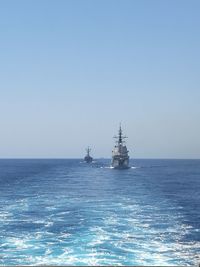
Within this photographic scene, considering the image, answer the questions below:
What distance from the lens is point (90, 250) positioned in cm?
4200

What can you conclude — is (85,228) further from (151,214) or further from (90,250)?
(151,214)

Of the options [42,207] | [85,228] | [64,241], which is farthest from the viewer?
[42,207]

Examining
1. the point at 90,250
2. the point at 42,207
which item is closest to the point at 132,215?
the point at 42,207

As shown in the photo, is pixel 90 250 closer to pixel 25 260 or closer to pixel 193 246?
pixel 25 260

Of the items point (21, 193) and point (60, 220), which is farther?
point (21, 193)

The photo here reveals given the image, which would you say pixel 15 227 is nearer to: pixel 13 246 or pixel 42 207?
pixel 13 246

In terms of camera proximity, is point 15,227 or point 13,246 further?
point 15,227

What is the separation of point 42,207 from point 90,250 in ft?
101

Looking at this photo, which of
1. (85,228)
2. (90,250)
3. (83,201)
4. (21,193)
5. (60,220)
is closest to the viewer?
(90,250)

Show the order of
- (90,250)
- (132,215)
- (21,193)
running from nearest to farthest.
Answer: (90,250), (132,215), (21,193)

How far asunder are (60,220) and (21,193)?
39003mm

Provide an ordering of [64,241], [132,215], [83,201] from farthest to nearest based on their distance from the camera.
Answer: [83,201] < [132,215] < [64,241]

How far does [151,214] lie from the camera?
64.0 m

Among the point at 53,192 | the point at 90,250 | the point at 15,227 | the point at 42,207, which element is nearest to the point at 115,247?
the point at 90,250
